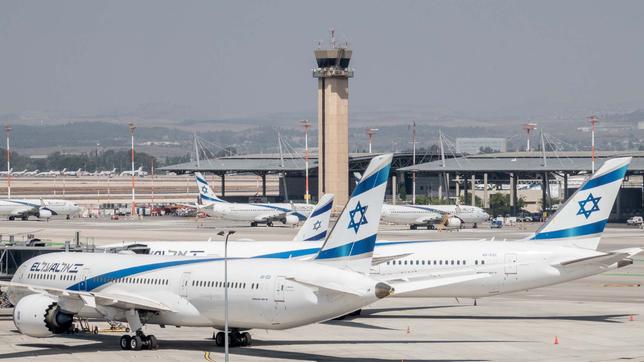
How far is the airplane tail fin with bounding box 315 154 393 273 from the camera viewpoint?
49250 mm

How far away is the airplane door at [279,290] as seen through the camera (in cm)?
4866

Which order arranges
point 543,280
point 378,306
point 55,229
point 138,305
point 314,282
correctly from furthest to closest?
point 55,229 < point 378,306 < point 543,280 < point 138,305 < point 314,282

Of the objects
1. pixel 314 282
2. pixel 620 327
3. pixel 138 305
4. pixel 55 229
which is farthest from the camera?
pixel 55 229

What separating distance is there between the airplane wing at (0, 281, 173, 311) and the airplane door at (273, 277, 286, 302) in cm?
540

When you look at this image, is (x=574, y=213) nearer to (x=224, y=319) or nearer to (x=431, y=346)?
(x=431, y=346)

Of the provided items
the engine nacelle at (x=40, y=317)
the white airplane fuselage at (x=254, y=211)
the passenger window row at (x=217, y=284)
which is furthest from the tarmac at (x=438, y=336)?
the white airplane fuselage at (x=254, y=211)

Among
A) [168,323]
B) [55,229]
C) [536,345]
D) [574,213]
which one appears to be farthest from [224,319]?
[55,229]

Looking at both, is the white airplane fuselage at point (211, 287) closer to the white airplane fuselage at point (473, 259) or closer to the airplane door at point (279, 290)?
the airplane door at point (279, 290)

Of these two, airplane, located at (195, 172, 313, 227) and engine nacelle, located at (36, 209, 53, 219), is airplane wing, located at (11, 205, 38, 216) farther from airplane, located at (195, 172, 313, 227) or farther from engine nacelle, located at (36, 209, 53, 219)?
airplane, located at (195, 172, 313, 227)

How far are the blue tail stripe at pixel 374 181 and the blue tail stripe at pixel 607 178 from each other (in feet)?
59.8

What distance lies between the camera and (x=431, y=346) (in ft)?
174

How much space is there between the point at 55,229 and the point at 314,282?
4646 inches

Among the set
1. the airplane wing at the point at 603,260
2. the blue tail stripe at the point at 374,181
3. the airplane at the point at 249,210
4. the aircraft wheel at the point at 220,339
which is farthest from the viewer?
the airplane at the point at 249,210

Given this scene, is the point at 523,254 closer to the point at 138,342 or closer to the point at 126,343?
the point at 138,342
